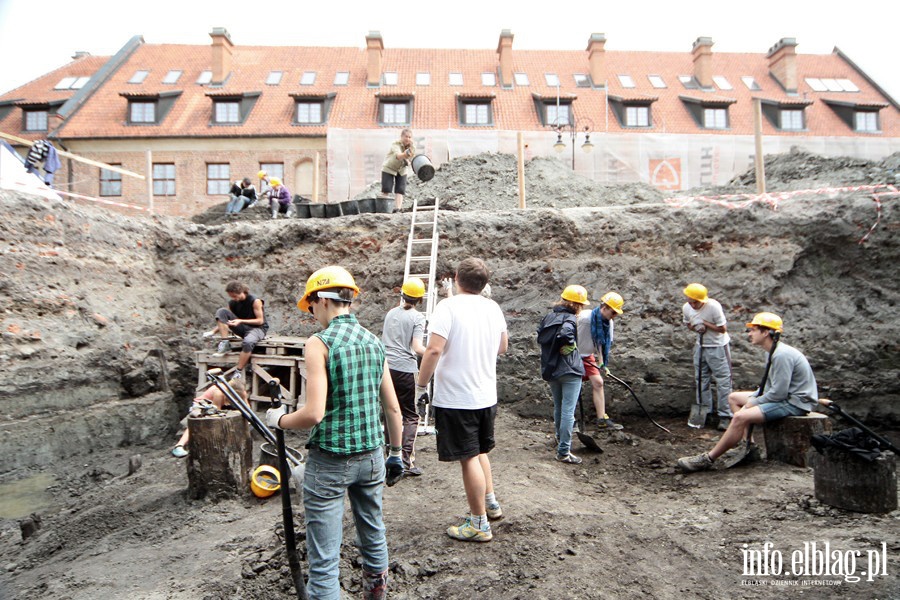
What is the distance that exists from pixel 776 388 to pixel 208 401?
19.7ft

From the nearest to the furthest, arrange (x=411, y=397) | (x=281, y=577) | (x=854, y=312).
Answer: (x=281, y=577)
(x=411, y=397)
(x=854, y=312)

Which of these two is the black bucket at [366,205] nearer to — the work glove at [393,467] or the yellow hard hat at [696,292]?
the yellow hard hat at [696,292]

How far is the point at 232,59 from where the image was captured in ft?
93.7

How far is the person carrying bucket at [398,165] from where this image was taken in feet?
37.5

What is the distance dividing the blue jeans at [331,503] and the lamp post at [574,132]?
57.0 feet

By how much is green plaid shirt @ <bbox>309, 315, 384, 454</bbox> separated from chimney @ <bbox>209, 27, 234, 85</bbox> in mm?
28025

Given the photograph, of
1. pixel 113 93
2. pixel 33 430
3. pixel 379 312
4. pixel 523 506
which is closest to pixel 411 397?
pixel 523 506

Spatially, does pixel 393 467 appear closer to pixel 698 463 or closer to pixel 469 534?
pixel 469 534

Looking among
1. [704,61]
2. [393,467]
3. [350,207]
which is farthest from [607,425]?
[704,61]

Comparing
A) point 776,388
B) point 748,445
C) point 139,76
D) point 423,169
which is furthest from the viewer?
point 139,76

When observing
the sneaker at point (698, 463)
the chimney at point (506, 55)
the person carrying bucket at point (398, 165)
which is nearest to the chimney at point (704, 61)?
the chimney at point (506, 55)

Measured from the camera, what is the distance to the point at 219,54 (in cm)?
2727

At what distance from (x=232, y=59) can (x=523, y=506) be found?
29.8 m

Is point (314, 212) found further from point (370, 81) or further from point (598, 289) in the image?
point (370, 81)
